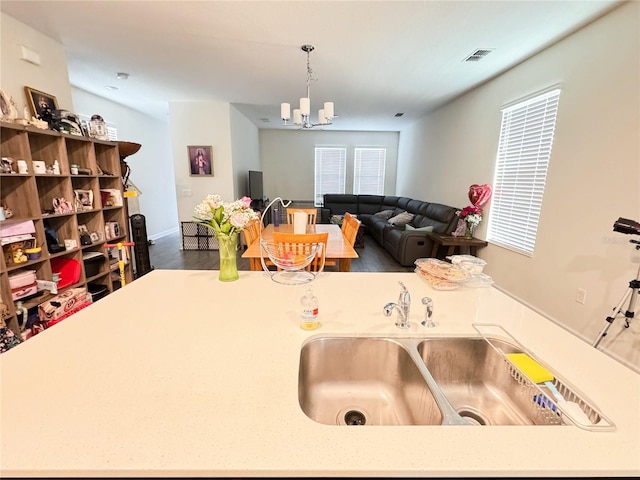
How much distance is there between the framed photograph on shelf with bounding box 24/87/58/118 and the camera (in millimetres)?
2340

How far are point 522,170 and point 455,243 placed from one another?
108cm

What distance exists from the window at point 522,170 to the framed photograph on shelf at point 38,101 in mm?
4596

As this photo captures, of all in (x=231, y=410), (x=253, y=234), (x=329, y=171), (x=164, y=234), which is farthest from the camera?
(x=329, y=171)

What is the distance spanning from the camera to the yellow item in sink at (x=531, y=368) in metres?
0.76

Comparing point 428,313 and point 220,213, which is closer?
point 428,313

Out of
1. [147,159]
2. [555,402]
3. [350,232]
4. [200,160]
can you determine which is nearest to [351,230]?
[350,232]

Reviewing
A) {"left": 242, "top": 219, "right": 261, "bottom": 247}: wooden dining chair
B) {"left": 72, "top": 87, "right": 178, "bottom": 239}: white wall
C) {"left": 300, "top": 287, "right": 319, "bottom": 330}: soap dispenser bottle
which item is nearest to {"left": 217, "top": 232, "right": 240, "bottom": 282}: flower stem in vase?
{"left": 300, "top": 287, "right": 319, "bottom": 330}: soap dispenser bottle

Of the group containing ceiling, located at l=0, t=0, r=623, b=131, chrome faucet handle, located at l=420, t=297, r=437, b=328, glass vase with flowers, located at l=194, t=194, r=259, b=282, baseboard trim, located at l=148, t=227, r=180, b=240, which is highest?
ceiling, located at l=0, t=0, r=623, b=131

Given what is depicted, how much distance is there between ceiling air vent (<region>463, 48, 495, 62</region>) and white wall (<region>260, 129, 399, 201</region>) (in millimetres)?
4548

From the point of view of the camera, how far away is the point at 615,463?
510 mm

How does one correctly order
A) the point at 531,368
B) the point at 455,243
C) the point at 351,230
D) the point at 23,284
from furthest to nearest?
the point at 455,243 → the point at 351,230 → the point at 23,284 → the point at 531,368

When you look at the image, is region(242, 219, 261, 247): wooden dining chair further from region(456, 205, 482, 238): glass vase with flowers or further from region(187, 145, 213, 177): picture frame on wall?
region(187, 145, 213, 177): picture frame on wall

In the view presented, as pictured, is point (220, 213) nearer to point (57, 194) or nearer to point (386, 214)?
point (57, 194)

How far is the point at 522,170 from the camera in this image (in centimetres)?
301
